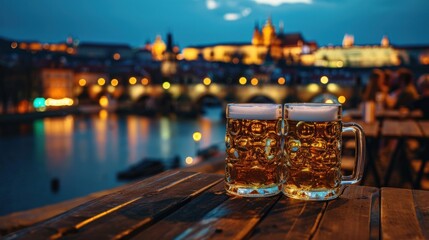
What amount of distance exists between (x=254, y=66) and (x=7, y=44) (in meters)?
29.2

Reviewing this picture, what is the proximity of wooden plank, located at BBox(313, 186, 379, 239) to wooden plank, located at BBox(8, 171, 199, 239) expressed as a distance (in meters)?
0.35

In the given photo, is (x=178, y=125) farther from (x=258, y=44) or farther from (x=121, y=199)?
(x=258, y=44)

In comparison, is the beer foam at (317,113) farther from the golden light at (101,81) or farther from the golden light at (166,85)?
the golden light at (101,81)

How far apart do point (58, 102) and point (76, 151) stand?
23906 mm

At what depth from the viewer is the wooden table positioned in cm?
68

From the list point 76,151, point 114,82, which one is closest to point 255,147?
point 76,151

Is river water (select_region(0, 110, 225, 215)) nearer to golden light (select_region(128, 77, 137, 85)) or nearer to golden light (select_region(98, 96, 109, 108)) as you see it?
golden light (select_region(98, 96, 109, 108))

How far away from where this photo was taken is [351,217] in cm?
78

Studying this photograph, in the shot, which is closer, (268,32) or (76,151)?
(76,151)

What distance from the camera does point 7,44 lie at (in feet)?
183

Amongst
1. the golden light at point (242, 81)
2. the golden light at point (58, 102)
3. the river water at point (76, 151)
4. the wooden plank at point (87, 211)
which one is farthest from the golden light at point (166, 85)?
the wooden plank at point (87, 211)

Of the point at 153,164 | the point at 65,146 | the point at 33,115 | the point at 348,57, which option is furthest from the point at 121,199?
the point at 348,57

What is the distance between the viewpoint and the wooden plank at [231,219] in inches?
26.5

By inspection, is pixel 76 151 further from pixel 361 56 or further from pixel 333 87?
pixel 361 56
